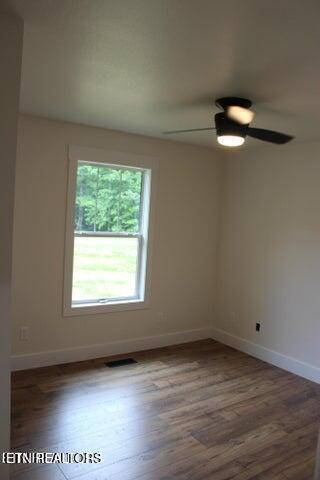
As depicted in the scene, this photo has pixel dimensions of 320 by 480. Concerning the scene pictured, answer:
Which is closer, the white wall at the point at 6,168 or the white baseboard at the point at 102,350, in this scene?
the white wall at the point at 6,168

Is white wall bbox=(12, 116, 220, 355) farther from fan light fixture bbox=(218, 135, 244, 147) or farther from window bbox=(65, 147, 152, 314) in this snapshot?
fan light fixture bbox=(218, 135, 244, 147)

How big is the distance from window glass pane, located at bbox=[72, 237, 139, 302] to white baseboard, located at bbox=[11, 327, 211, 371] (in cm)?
55

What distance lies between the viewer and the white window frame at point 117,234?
3896 millimetres

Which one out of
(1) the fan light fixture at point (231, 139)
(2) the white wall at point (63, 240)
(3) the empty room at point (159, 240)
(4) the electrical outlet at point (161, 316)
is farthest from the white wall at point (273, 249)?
(1) the fan light fixture at point (231, 139)

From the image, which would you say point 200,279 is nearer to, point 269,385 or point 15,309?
point 269,385

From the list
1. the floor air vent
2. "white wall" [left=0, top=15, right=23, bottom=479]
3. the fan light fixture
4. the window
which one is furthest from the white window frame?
"white wall" [left=0, top=15, right=23, bottom=479]

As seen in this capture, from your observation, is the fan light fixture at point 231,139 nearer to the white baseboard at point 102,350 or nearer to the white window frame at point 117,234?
the white window frame at point 117,234

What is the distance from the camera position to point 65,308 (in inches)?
156

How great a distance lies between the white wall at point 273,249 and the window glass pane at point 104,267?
4.38 feet

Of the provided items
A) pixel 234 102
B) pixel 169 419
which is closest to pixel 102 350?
pixel 169 419

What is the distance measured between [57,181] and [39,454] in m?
2.40

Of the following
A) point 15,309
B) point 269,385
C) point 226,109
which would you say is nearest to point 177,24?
point 226,109

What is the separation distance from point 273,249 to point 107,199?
6.48ft

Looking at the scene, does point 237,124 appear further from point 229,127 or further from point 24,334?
point 24,334
